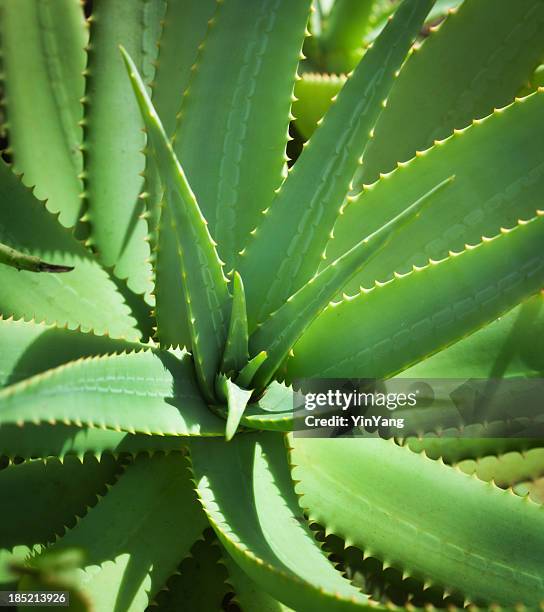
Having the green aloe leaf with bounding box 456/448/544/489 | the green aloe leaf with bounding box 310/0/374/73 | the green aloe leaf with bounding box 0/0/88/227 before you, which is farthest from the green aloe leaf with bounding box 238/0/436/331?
the green aloe leaf with bounding box 310/0/374/73

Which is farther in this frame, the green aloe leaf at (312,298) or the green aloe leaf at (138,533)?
the green aloe leaf at (138,533)

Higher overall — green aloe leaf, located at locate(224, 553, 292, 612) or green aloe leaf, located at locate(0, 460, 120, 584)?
green aloe leaf, located at locate(0, 460, 120, 584)

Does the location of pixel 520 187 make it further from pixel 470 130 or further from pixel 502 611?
pixel 502 611

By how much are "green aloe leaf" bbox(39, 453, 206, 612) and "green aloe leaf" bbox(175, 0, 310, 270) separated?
27cm

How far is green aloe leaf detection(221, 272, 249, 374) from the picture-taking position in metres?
0.72

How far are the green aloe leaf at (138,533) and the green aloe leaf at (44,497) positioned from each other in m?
0.05

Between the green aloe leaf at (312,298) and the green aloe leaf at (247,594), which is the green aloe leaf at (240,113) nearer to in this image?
the green aloe leaf at (312,298)

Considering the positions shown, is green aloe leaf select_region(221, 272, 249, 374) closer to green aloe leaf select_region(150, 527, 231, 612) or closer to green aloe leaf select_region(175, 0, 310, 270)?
green aloe leaf select_region(175, 0, 310, 270)

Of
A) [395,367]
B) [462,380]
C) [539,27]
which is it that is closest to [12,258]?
[395,367]

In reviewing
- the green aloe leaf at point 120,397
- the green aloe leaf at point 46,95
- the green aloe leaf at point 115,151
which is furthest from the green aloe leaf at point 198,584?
the green aloe leaf at point 46,95

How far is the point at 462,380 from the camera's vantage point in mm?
909

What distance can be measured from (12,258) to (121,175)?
0.34 metres

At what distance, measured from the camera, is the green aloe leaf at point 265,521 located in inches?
25.0

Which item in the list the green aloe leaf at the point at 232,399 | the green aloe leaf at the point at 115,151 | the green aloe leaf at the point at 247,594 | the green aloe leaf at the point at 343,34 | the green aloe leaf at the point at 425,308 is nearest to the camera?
the green aloe leaf at the point at 232,399
